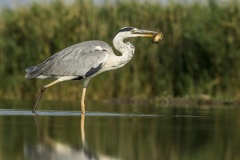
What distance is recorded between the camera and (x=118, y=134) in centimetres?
1030

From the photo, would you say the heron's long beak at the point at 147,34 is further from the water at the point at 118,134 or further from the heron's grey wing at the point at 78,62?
the water at the point at 118,134

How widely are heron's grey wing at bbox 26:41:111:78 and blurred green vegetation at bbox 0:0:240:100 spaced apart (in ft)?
14.8

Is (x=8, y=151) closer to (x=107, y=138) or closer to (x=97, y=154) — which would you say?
(x=97, y=154)

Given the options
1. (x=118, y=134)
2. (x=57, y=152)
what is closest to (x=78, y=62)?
(x=118, y=134)

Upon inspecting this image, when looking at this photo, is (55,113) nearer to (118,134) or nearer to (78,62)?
(78,62)

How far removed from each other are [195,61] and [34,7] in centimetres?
412

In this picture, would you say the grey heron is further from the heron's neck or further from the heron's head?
the heron's head

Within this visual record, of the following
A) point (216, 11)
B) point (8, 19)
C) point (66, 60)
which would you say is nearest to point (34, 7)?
point (8, 19)

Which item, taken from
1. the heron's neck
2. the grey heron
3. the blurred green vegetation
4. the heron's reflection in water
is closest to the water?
the heron's reflection in water

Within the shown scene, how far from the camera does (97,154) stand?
27.0 feet

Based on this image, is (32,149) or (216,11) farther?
(216,11)

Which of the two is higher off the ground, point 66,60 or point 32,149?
point 66,60

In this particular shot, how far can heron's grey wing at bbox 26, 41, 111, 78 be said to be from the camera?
13977 mm

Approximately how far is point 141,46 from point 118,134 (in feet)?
30.2
